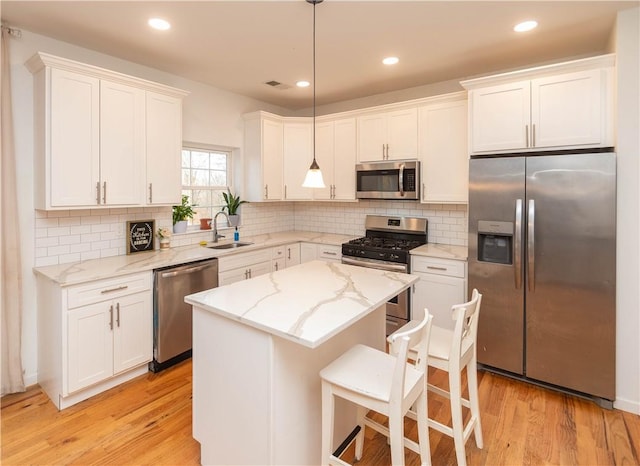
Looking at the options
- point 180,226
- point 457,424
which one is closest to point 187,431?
point 457,424

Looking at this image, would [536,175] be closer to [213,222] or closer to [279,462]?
[279,462]

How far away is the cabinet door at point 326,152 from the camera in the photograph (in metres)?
4.40

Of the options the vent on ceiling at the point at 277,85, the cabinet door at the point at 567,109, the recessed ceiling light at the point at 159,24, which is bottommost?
the cabinet door at the point at 567,109

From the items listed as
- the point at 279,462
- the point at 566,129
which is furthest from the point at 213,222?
the point at 566,129

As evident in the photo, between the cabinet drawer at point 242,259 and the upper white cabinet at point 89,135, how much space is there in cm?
88

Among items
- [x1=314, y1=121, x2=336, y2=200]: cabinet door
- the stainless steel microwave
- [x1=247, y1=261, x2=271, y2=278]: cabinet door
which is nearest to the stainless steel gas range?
the stainless steel microwave

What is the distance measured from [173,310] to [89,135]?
4.96ft

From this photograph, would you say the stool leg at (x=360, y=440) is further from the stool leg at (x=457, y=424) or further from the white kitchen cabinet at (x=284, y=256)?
the white kitchen cabinet at (x=284, y=256)

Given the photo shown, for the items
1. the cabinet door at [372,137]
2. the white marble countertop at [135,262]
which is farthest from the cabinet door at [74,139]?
the cabinet door at [372,137]

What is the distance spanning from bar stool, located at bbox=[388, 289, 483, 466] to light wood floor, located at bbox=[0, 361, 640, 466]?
218 millimetres

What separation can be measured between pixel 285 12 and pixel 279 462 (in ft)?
8.62

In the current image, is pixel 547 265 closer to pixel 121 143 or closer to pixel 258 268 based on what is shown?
pixel 258 268

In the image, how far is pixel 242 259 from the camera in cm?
371

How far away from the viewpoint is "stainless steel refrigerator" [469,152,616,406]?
250cm
